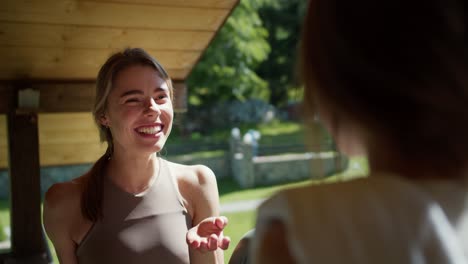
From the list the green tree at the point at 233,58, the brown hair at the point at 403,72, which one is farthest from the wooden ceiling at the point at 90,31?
the green tree at the point at 233,58

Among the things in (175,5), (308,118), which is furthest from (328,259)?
(175,5)

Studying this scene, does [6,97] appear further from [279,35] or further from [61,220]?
[279,35]

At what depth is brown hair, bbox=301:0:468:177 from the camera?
1.84 ft

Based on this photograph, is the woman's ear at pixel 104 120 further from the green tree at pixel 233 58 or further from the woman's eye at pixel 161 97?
the green tree at pixel 233 58

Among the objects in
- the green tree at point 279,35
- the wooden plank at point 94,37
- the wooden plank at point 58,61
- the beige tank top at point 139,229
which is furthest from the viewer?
the green tree at point 279,35

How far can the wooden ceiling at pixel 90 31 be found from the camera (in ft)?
6.60

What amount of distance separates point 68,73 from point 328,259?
2114 mm

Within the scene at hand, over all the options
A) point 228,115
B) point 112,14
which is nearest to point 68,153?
point 112,14

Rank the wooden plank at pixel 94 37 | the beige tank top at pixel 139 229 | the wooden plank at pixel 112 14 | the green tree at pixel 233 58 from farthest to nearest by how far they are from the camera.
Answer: the green tree at pixel 233 58 < the wooden plank at pixel 94 37 < the wooden plank at pixel 112 14 < the beige tank top at pixel 139 229

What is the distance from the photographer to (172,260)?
58.2 inches

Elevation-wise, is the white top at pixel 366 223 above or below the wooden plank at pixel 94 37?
below

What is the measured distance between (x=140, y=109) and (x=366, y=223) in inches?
40.1

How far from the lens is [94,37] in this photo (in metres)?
2.24

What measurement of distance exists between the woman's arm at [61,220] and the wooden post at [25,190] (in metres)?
0.87
